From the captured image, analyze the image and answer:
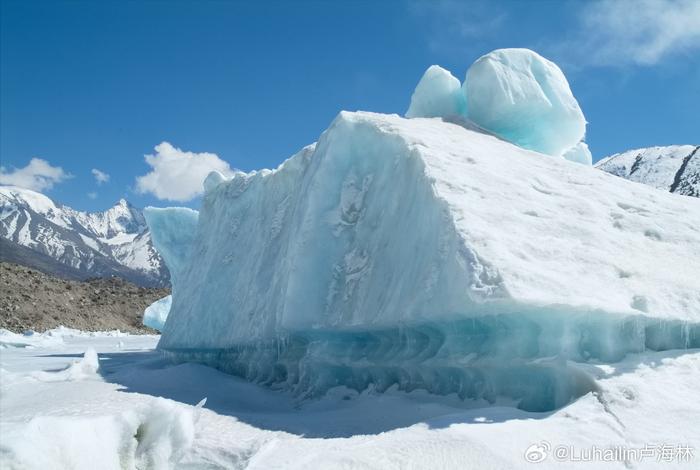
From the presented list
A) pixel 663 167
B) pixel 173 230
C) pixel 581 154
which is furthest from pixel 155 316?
pixel 663 167

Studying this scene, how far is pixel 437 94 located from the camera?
11906 millimetres

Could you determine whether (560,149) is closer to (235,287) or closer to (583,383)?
(235,287)

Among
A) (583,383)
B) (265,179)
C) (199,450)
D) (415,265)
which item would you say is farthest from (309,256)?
(265,179)

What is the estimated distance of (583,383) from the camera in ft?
15.4

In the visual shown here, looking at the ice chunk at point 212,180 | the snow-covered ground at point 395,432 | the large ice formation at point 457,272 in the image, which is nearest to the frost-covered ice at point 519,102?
the large ice formation at point 457,272

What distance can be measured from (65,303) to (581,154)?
107 ft

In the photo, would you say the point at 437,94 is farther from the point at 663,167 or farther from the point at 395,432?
the point at 663,167

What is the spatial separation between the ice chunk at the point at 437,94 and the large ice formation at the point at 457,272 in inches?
77.9

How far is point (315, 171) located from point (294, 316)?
230 centimetres

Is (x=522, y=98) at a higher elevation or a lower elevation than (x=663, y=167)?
lower

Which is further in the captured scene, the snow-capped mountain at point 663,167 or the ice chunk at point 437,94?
the snow-capped mountain at point 663,167

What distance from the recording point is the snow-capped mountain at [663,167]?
8600 cm

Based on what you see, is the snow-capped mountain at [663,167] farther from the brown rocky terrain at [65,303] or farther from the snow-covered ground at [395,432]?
the snow-covered ground at [395,432]

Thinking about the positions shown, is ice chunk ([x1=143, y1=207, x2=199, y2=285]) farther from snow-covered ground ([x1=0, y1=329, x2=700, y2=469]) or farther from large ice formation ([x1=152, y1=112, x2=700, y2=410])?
snow-covered ground ([x1=0, y1=329, x2=700, y2=469])
